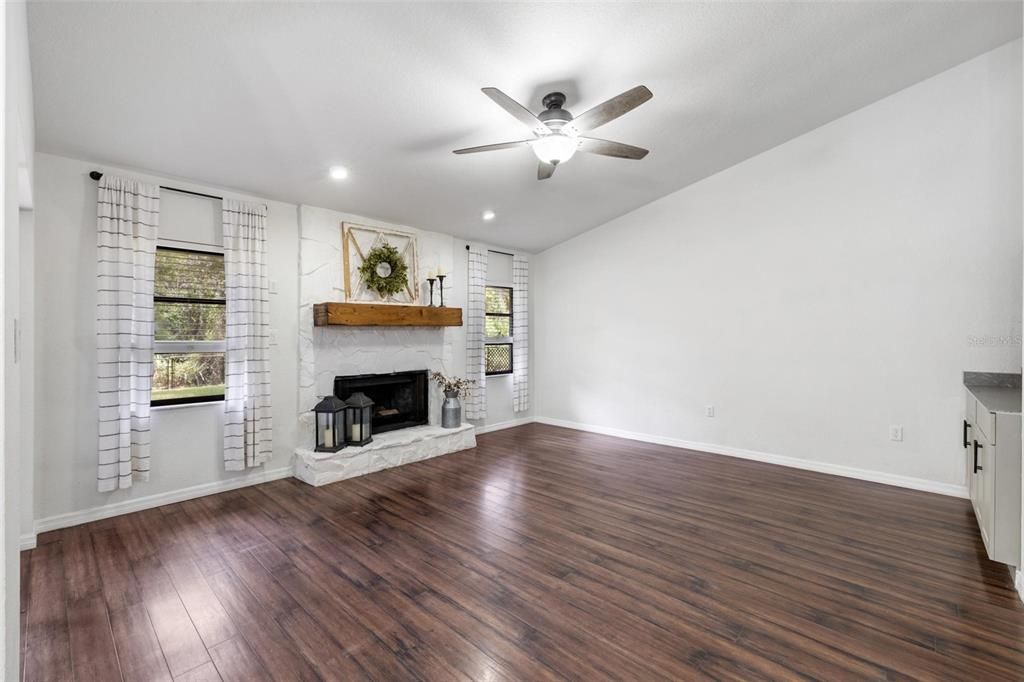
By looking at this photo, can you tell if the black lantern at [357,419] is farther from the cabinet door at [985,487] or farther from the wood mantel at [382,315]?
the cabinet door at [985,487]

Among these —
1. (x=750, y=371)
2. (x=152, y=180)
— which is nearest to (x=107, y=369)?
(x=152, y=180)

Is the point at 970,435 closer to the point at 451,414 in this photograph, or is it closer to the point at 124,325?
the point at 451,414

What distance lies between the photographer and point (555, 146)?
302cm

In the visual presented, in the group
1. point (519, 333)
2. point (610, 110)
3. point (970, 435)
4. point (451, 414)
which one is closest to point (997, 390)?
point (970, 435)

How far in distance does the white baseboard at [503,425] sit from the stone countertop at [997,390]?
4876 millimetres

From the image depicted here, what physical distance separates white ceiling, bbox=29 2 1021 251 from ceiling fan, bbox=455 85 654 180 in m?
0.37

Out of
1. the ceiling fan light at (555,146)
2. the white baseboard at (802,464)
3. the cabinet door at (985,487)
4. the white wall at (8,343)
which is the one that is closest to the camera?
the white wall at (8,343)

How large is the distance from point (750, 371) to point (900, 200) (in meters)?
2.01

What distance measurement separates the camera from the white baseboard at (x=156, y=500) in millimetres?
3359

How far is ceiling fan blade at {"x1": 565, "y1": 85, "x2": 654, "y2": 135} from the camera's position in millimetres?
2586

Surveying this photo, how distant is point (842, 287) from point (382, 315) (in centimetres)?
454

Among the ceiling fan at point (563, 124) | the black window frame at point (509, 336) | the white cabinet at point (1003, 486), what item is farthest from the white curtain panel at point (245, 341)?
the white cabinet at point (1003, 486)

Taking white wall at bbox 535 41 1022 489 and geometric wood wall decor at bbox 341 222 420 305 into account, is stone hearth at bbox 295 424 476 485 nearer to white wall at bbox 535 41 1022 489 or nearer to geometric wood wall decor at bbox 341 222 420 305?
geometric wood wall decor at bbox 341 222 420 305

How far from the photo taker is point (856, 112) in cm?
433
